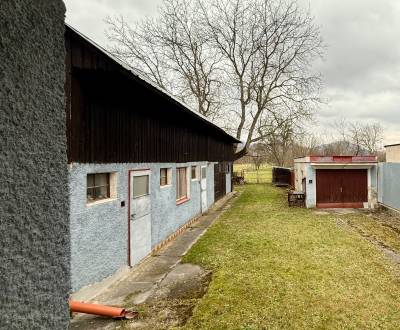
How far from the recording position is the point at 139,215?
838cm

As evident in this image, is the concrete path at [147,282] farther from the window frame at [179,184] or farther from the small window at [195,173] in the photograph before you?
the small window at [195,173]

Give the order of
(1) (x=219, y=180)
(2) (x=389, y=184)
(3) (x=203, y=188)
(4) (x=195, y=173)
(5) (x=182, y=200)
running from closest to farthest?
(5) (x=182, y=200)
(4) (x=195, y=173)
(2) (x=389, y=184)
(3) (x=203, y=188)
(1) (x=219, y=180)

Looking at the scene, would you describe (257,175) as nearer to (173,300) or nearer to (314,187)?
(314,187)

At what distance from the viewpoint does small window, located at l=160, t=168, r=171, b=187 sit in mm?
10820

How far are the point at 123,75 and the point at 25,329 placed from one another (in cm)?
513

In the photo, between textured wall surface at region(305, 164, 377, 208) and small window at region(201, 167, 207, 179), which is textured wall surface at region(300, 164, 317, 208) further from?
small window at region(201, 167, 207, 179)

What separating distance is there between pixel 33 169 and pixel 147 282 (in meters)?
6.76

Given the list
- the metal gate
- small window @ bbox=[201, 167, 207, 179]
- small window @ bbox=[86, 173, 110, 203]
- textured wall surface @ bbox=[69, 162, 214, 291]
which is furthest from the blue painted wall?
small window @ bbox=[86, 173, 110, 203]

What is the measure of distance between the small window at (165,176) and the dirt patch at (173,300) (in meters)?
3.52

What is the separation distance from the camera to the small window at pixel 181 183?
12.7 meters

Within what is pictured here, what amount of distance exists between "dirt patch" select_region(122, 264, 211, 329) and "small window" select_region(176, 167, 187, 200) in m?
4.89

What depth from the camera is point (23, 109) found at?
91 cm

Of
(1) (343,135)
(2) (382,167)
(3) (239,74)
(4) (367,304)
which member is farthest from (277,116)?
(1) (343,135)

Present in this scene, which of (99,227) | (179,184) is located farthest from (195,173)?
(99,227)
